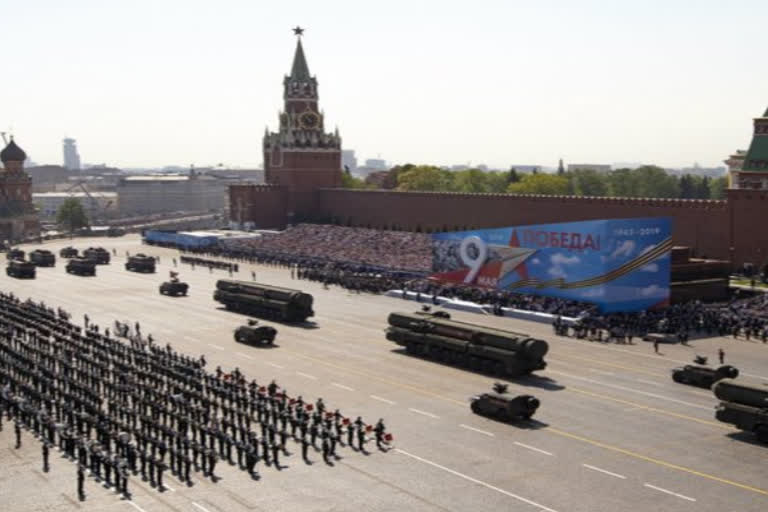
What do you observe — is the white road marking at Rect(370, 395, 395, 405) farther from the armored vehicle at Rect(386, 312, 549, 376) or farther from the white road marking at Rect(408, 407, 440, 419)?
the armored vehicle at Rect(386, 312, 549, 376)

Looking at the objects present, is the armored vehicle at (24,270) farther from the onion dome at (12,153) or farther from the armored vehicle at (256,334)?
the onion dome at (12,153)

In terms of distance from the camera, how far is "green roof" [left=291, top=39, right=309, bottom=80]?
426ft

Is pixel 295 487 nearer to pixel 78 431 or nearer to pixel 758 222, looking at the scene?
pixel 78 431

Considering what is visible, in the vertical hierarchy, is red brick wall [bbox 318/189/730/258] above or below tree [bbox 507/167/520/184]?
below

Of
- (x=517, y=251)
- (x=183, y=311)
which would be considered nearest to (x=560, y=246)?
(x=517, y=251)

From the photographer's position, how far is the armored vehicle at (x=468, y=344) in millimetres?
43094

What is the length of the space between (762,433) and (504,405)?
30.4 feet

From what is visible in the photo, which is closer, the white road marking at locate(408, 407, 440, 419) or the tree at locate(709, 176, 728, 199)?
the white road marking at locate(408, 407, 440, 419)

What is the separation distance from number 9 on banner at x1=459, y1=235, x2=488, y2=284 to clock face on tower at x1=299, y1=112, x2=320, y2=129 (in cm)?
6038

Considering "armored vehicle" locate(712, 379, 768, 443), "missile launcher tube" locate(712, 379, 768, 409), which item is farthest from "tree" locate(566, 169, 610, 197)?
"armored vehicle" locate(712, 379, 768, 443)

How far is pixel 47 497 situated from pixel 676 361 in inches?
1261

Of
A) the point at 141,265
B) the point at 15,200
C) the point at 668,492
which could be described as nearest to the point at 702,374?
the point at 668,492

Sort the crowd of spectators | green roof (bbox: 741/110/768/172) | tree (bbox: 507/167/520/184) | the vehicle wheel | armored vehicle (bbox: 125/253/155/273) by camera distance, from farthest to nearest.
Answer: tree (bbox: 507/167/520/184) → armored vehicle (bbox: 125/253/155/273) → the crowd of spectators → green roof (bbox: 741/110/768/172) → the vehicle wheel

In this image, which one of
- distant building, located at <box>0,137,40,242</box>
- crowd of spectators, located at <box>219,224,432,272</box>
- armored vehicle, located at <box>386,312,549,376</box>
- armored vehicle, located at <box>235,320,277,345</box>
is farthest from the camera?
distant building, located at <box>0,137,40,242</box>
